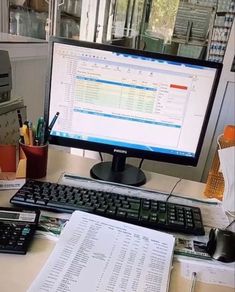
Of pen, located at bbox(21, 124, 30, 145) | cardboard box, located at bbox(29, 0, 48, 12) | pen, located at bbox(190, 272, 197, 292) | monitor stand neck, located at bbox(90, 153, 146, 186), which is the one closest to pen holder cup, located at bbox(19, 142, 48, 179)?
pen, located at bbox(21, 124, 30, 145)

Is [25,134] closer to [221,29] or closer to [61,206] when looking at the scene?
[61,206]

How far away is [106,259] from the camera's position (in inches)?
24.1

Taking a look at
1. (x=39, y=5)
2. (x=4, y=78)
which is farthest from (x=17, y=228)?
(x=39, y=5)

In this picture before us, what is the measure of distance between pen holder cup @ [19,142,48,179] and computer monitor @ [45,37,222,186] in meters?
0.07

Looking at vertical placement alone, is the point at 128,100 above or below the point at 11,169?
above

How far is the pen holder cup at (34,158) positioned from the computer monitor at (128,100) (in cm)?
7

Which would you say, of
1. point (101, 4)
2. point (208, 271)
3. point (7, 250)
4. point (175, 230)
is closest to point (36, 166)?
point (7, 250)

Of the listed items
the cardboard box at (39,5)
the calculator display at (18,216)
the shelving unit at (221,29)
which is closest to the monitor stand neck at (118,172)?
the calculator display at (18,216)

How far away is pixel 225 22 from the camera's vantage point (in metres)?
1.73

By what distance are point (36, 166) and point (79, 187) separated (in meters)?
0.15

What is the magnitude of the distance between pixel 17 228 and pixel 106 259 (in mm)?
207

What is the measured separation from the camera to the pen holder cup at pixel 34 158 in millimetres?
867

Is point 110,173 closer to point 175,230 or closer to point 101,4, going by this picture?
point 175,230

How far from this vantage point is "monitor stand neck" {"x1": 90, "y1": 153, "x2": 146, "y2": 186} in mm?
957
